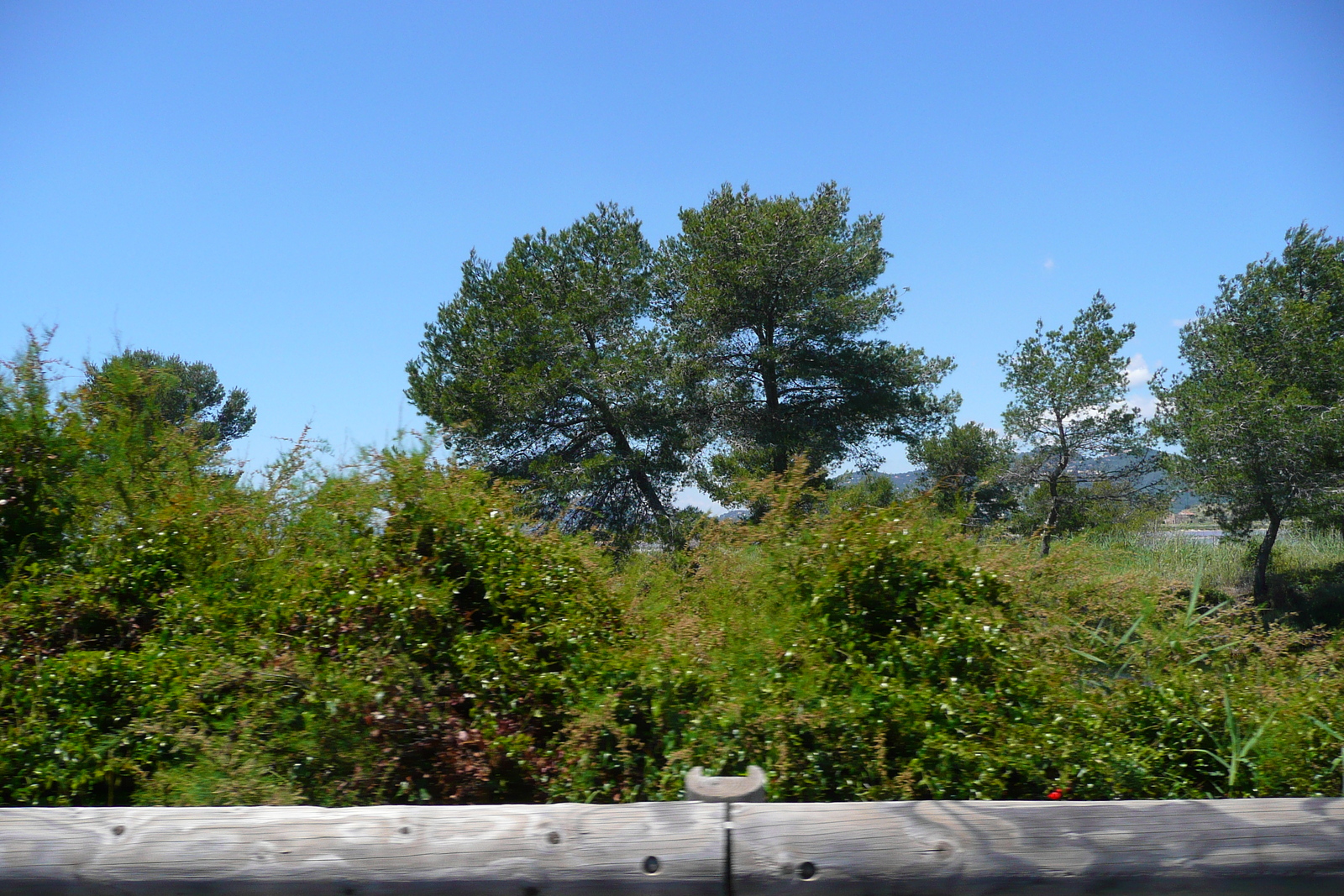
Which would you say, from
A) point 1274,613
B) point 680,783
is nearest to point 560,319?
point 680,783

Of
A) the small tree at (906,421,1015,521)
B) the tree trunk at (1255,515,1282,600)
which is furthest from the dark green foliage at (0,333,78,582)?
the tree trunk at (1255,515,1282,600)

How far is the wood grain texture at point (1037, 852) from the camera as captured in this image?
6.32 ft

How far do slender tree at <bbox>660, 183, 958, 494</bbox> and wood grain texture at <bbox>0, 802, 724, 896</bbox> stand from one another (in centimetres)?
1467

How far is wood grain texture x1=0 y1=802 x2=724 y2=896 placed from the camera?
1.94 meters

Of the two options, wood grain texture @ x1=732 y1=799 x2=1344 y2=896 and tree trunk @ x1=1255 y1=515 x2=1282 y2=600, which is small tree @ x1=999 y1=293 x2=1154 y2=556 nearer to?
tree trunk @ x1=1255 y1=515 x2=1282 y2=600

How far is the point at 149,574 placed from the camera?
11.4ft

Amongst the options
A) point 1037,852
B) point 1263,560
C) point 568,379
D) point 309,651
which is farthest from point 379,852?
point 1263,560

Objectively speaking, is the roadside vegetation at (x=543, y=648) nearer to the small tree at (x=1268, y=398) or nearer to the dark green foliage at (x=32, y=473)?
the dark green foliage at (x=32, y=473)

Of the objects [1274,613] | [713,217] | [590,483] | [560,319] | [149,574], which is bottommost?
[1274,613]

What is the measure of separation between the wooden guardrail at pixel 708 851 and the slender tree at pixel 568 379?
14023 mm

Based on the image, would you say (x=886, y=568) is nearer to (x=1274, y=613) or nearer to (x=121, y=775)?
(x=121, y=775)

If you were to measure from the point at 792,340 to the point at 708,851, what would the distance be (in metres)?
16.4

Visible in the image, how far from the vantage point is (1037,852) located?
1935mm

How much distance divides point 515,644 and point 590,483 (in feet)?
45.1
